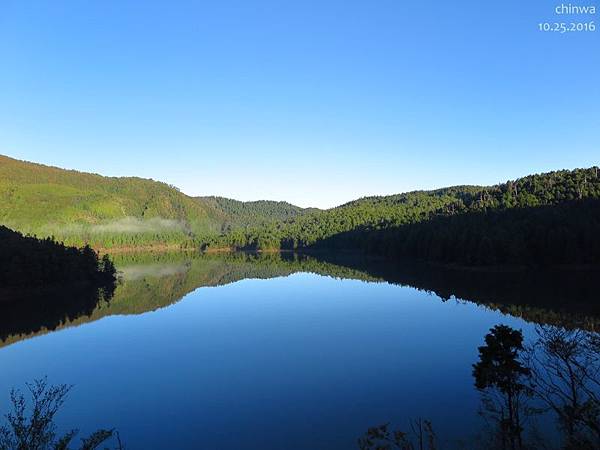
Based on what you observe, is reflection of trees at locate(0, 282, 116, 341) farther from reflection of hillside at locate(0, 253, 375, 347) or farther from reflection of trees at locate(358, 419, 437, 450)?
reflection of trees at locate(358, 419, 437, 450)

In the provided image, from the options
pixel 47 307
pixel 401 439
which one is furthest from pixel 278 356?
pixel 47 307

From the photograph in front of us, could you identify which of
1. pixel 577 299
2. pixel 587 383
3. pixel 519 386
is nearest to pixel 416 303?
pixel 577 299

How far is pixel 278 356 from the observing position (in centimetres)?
4294

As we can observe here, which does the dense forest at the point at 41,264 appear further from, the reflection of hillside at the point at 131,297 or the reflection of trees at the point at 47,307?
the reflection of hillside at the point at 131,297

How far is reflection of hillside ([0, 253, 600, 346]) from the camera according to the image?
193ft

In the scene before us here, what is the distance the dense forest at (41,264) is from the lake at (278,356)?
6.60 meters

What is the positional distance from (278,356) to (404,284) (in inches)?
2330

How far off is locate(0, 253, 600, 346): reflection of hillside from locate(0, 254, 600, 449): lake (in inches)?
17.3

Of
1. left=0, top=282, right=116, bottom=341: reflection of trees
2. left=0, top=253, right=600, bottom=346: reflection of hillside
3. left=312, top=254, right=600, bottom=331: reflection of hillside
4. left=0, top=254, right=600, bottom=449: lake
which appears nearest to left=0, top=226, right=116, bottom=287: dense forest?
left=0, top=282, right=116, bottom=341: reflection of trees

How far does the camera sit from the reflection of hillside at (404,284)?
193 feet

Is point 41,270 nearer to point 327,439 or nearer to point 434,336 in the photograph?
point 434,336

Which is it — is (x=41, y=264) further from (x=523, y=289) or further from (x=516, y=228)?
(x=516, y=228)

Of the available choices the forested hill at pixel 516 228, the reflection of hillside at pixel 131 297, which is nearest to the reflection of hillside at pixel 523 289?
the forested hill at pixel 516 228

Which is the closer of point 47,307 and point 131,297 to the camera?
point 47,307
